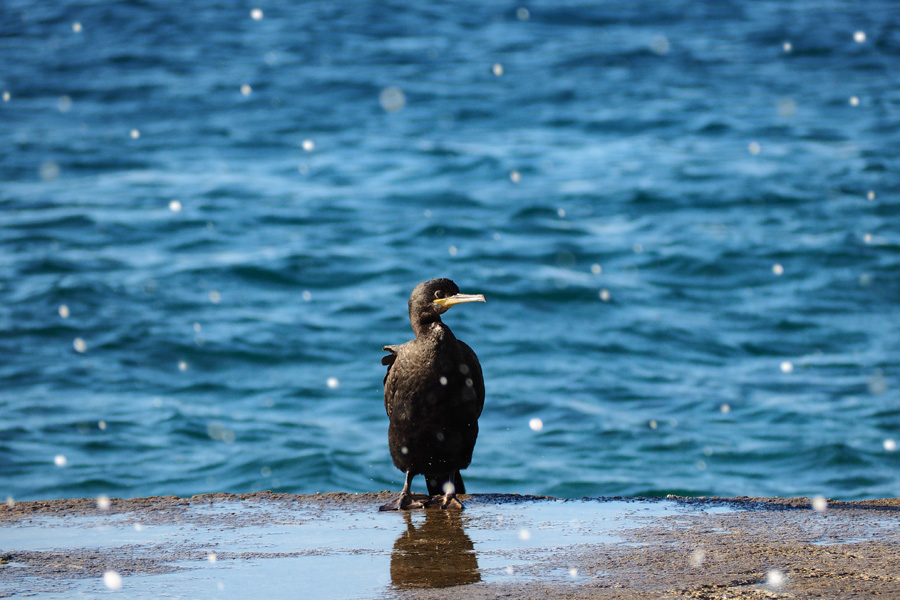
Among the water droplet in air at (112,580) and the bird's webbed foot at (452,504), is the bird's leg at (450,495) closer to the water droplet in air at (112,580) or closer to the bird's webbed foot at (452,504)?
the bird's webbed foot at (452,504)

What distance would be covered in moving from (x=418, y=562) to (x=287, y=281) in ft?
48.9

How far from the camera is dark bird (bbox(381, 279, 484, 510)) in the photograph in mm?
6074

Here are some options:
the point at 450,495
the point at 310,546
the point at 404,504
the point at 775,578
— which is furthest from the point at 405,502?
the point at 775,578

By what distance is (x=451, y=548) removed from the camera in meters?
5.22

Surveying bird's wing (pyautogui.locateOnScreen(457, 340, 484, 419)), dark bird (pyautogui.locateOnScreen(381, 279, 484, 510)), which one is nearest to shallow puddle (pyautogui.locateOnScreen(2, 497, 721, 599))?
dark bird (pyautogui.locateOnScreen(381, 279, 484, 510))

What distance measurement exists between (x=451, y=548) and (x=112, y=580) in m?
1.68

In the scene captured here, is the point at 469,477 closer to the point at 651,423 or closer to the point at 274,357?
the point at 651,423

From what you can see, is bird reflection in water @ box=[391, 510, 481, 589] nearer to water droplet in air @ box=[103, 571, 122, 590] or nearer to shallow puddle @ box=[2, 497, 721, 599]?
shallow puddle @ box=[2, 497, 721, 599]

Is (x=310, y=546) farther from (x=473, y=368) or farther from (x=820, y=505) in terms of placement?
(x=820, y=505)

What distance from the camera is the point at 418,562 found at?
4953 mm

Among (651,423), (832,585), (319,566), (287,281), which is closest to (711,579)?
(832,585)

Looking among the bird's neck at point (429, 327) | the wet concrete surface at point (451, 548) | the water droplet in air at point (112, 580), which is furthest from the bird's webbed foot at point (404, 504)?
the water droplet in air at point (112, 580)

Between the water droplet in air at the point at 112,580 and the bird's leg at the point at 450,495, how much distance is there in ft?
7.06

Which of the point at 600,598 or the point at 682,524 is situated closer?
the point at 600,598
